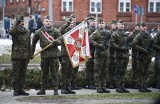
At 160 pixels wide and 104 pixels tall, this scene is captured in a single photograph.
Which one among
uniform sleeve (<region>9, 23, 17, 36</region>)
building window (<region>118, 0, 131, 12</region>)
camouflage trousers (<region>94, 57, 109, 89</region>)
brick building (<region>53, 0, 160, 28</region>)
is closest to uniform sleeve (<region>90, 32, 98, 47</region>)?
camouflage trousers (<region>94, 57, 109, 89</region>)

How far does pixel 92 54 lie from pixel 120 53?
105cm

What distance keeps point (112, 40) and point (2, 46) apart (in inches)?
568

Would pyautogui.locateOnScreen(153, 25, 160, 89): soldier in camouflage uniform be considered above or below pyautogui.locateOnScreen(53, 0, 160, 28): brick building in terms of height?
below

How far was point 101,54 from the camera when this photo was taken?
702 inches

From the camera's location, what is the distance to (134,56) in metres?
19.2

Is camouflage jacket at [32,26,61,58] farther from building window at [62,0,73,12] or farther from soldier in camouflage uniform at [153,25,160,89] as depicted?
building window at [62,0,73,12]

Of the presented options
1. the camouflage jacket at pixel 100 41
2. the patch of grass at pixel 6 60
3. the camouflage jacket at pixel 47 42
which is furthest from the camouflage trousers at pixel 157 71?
the patch of grass at pixel 6 60

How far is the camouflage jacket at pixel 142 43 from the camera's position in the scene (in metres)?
18.3

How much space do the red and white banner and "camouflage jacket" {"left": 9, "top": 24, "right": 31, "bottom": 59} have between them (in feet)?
3.66

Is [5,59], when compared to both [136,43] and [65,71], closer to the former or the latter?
[65,71]

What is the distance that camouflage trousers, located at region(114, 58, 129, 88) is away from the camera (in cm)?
1828

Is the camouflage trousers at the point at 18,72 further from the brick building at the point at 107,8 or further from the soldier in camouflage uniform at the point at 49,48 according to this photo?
the brick building at the point at 107,8

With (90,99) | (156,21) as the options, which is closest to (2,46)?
(90,99)

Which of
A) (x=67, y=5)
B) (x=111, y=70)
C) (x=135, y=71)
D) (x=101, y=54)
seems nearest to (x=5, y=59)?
(x=111, y=70)
